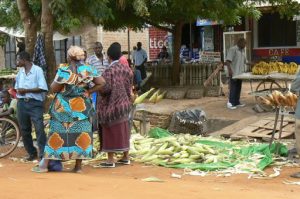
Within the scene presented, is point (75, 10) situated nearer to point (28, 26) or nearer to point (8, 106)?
point (28, 26)

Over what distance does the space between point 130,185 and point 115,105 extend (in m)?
1.78

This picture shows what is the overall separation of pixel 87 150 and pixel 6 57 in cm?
2412

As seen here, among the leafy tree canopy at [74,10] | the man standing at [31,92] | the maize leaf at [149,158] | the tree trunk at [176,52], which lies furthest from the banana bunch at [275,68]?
the man standing at [31,92]

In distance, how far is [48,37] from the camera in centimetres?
1069

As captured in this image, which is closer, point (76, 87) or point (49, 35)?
point (76, 87)

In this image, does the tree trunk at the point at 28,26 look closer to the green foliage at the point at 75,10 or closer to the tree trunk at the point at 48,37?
the tree trunk at the point at 48,37

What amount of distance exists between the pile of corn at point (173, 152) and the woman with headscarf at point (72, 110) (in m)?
1.44

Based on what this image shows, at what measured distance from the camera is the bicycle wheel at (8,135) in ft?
30.7

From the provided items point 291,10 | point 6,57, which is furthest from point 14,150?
→ point 6,57

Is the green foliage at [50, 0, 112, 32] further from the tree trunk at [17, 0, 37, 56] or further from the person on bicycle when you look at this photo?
the person on bicycle

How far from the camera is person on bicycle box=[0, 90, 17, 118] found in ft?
31.6

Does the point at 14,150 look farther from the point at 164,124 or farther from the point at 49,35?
the point at 164,124

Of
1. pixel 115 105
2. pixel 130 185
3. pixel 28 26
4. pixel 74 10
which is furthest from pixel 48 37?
pixel 130 185

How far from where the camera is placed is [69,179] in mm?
6746
